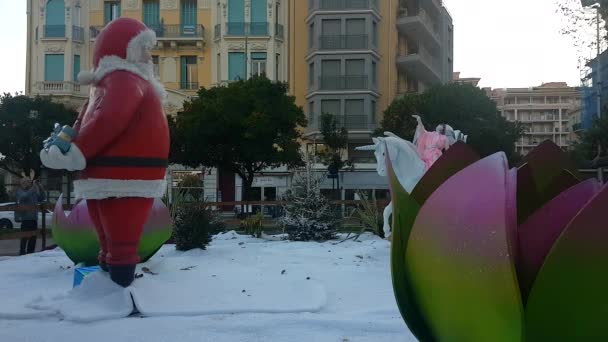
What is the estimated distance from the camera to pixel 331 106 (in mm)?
34125

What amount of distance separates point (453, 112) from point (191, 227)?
22.9 m

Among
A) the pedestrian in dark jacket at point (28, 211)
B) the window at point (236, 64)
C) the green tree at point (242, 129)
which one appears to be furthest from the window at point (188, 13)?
the pedestrian in dark jacket at point (28, 211)

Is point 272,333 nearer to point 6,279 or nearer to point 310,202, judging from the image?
point 6,279

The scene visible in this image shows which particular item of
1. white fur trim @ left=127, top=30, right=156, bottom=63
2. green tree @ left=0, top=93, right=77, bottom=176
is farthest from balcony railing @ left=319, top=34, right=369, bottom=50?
white fur trim @ left=127, top=30, right=156, bottom=63

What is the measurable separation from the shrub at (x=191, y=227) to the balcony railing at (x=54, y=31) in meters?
31.0

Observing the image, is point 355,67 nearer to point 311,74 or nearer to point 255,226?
point 311,74

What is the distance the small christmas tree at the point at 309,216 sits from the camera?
8992 millimetres

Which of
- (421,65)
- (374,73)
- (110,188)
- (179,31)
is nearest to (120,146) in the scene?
(110,188)

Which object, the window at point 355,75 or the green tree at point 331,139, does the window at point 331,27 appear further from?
the green tree at point 331,139

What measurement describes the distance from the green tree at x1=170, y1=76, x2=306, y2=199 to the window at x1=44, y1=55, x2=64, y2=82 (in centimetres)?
1115

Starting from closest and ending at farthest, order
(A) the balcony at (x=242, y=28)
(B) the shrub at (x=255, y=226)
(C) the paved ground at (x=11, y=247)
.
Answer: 1. (B) the shrub at (x=255, y=226)
2. (C) the paved ground at (x=11, y=247)
3. (A) the balcony at (x=242, y=28)

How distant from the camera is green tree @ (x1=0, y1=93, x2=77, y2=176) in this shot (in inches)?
1152

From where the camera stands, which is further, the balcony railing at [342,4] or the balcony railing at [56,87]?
the balcony railing at [342,4]

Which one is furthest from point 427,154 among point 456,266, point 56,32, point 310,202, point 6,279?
point 56,32
